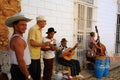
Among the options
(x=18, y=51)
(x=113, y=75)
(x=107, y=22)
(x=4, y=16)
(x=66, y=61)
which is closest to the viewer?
(x=18, y=51)

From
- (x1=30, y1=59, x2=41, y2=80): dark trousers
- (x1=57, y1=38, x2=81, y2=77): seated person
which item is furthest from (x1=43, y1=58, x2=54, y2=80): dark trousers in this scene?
(x1=57, y1=38, x2=81, y2=77): seated person

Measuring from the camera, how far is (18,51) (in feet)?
11.3

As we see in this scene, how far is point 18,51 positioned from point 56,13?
13.5 ft

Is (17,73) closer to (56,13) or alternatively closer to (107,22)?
(56,13)

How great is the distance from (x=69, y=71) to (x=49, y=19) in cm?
168

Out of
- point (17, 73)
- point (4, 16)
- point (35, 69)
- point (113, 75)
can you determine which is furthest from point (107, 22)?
point (17, 73)

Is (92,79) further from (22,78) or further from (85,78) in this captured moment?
(22,78)

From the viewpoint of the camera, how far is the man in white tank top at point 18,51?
137 inches

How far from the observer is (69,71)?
6992 mm

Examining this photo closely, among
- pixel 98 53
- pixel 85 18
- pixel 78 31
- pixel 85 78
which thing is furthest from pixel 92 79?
pixel 85 18

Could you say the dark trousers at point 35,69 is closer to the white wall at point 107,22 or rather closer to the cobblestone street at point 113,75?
the cobblestone street at point 113,75

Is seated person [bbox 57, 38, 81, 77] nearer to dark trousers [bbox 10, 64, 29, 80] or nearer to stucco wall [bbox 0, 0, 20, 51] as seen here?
stucco wall [bbox 0, 0, 20, 51]

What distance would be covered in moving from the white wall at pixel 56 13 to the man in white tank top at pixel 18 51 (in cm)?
239

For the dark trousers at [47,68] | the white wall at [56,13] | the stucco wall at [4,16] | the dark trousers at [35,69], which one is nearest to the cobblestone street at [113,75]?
the white wall at [56,13]
